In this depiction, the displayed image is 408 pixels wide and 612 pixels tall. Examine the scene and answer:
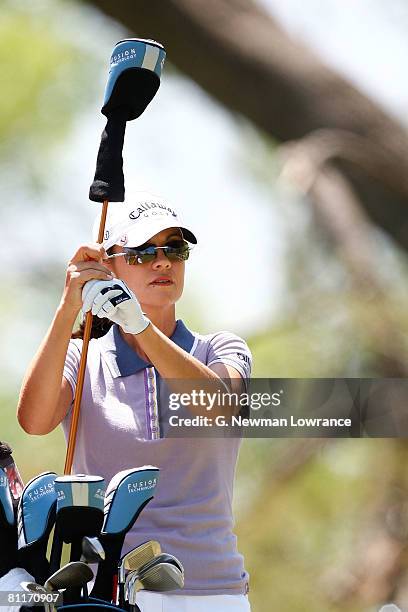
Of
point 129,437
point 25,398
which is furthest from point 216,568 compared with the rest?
point 25,398

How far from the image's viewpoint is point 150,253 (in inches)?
60.1

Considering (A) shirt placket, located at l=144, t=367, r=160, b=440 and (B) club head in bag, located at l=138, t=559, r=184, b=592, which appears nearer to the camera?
(B) club head in bag, located at l=138, t=559, r=184, b=592

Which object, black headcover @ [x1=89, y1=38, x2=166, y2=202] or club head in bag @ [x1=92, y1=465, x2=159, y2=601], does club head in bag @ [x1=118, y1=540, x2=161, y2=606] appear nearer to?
club head in bag @ [x1=92, y1=465, x2=159, y2=601]

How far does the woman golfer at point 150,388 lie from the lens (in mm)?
1420

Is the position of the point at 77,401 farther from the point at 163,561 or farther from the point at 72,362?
the point at 163,561

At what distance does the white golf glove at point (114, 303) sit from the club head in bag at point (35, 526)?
0.20 meters

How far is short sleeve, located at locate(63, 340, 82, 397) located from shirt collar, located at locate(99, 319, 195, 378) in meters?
0.03

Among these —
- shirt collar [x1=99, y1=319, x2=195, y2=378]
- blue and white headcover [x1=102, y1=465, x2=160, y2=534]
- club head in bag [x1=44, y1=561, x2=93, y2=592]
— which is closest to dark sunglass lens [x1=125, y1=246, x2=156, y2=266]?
shirt collar [x1=99, y1=319, x2=195, y2=378]

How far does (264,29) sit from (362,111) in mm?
313

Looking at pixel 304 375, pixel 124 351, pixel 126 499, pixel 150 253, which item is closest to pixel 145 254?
pixel 150 253

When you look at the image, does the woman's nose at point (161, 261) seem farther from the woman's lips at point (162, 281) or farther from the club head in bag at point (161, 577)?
the club head in bag at point (161, 577)

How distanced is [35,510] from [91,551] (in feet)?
0.30

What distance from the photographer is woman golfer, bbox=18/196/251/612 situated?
1.42 metres

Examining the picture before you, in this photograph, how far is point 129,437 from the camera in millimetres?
1463
